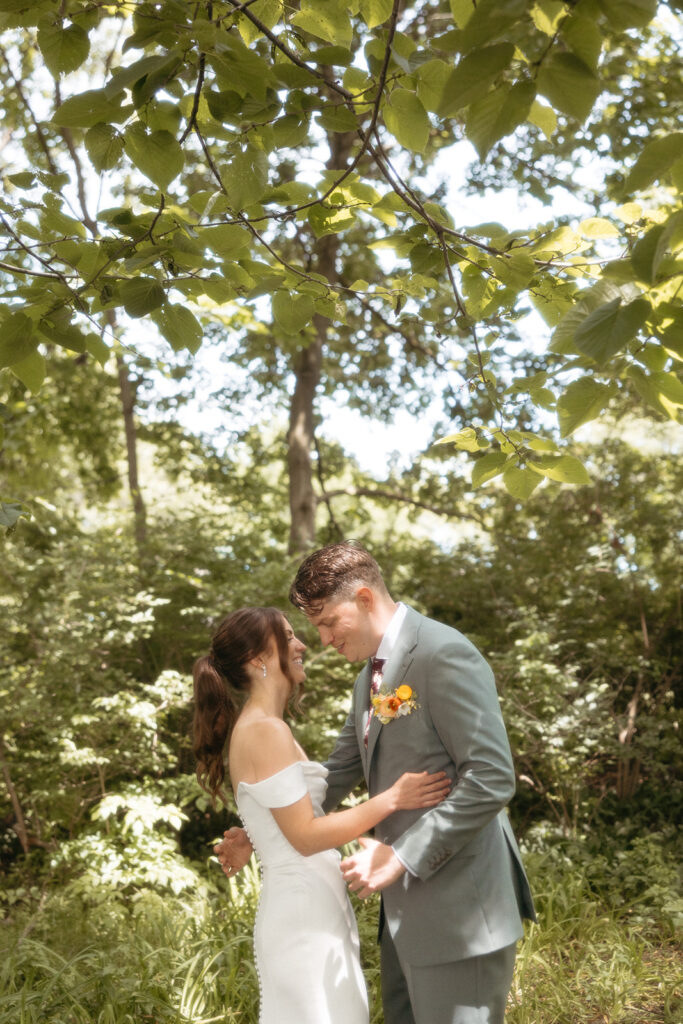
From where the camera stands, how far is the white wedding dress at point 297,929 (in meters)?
2.58

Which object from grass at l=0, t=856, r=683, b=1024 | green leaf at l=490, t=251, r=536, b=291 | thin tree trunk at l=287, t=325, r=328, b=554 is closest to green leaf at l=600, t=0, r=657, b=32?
green leaf at l=490, t=251, r=536, b=291

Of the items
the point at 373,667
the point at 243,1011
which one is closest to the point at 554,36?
the point at 373,667

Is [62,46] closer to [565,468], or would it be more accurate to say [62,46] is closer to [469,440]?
[469,440]

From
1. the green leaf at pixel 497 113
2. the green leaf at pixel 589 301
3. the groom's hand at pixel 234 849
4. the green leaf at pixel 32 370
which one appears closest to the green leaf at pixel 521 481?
the green leaf at pixel 589 301

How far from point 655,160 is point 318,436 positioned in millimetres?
9512

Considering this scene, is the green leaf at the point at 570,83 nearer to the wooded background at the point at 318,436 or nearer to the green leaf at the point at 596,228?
the wooded background at the point at 318,436

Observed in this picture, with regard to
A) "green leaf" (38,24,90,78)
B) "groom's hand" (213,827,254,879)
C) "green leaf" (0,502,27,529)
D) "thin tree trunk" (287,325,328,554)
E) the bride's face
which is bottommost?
"groom's hand" (213,827,254,879)

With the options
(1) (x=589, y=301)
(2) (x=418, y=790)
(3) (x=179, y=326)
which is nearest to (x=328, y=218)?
(3) (x=179, y=326)

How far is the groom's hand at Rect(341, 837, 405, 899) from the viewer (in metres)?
2.25

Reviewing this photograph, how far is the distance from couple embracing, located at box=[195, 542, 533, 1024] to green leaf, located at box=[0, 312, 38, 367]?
3.52ft

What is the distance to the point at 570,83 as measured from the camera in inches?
52.2

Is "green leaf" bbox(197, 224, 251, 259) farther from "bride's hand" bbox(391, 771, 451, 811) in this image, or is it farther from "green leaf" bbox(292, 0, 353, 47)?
"bride's hand" bbox(391, 771, 451, 811)

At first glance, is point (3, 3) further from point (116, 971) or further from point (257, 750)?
point (116, 971)

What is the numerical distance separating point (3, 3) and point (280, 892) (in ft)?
8.07
